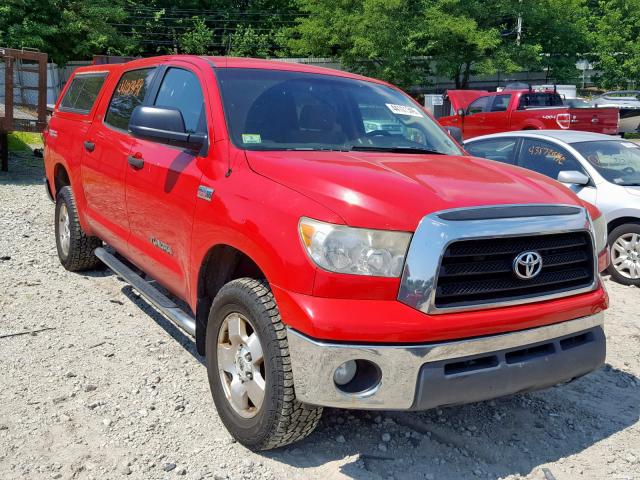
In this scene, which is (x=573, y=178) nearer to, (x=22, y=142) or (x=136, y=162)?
(x=136, y=162)

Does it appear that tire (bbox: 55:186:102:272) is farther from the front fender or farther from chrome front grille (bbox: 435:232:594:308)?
chrome front grille (bbox: 435:232:594:308)

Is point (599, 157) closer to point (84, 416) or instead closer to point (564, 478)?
point (564, 478)

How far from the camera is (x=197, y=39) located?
36531mm

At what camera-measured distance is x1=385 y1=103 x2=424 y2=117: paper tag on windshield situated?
4266mm

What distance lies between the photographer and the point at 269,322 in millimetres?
2830

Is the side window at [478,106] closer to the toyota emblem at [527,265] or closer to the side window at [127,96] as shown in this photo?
the side window at [127,96]

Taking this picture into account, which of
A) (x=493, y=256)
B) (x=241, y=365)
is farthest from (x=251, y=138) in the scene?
(x=493, y=256)

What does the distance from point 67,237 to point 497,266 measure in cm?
447

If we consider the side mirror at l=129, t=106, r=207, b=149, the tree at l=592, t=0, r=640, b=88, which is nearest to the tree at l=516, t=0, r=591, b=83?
the tree at l=592, t=0, r=640, b=88

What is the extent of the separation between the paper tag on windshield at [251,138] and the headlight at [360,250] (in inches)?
39.8

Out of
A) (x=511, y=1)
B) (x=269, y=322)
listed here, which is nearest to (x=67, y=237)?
(x=269, y=322)

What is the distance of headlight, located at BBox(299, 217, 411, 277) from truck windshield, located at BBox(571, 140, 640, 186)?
492cm

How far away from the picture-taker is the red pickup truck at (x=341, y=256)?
2650 millimetres

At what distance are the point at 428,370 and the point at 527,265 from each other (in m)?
0.67
